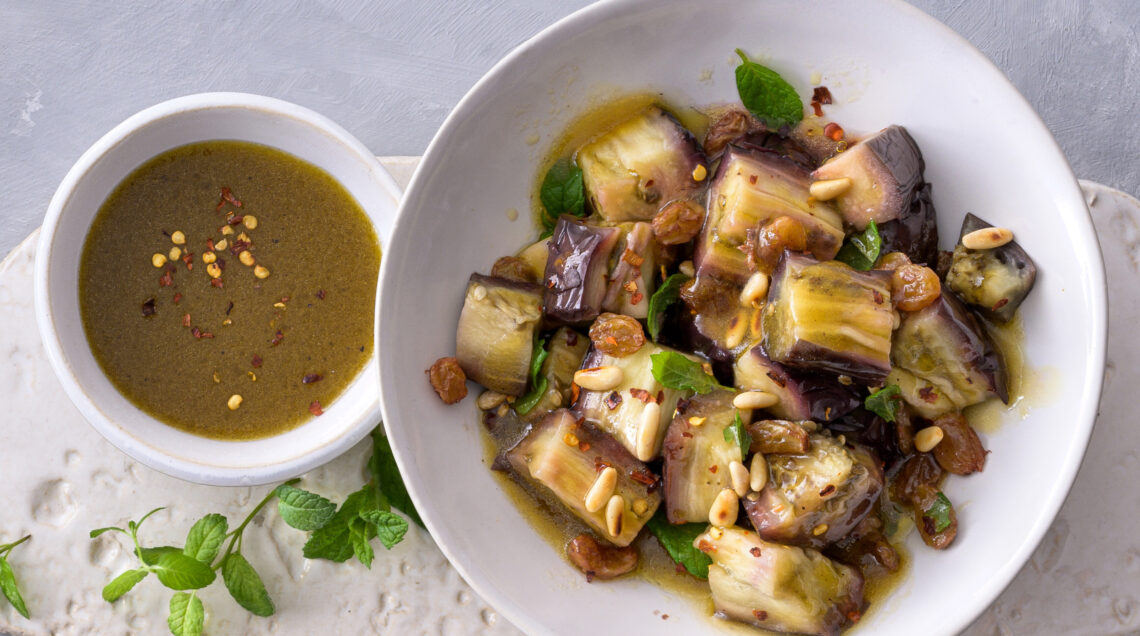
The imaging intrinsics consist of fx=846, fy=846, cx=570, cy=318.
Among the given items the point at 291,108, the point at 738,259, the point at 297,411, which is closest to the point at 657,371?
the point at 738,259

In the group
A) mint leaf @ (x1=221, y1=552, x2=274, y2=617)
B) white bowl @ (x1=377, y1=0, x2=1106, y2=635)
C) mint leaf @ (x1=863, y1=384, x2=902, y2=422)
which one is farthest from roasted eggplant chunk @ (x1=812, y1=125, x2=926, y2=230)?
mint leaf @ (x1=221, y1=552, x2=274, y2=617)

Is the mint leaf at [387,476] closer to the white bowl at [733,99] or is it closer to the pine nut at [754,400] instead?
the white bowl at [733,99]

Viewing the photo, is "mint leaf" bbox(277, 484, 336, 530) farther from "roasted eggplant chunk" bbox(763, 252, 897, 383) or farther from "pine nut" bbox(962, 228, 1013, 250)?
"pine nut" bbox(962, 228, 1013, 250)

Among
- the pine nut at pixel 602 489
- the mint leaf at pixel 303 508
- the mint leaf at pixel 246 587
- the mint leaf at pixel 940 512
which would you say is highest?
the mint leaf at pixel 940 512

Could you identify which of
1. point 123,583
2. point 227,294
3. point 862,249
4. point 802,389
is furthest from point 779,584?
point 123,583

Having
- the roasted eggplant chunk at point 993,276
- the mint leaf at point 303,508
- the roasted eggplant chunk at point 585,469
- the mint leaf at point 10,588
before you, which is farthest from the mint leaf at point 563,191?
the mint leaf at point 10,588

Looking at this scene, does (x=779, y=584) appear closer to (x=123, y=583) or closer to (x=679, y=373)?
(x=679, y=373)
